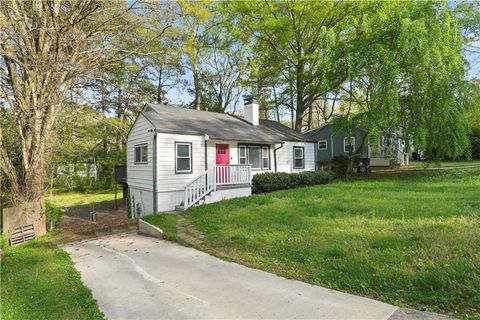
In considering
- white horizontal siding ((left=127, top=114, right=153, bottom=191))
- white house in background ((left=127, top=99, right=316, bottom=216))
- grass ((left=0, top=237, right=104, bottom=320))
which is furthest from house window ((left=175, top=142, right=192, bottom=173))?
grass ((left=0, top=237, right=104, bottom=320))

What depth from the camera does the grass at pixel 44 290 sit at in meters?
3.63

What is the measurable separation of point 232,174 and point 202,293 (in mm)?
8692

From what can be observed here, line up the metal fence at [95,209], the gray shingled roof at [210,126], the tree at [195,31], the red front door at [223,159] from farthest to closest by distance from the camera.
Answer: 1. the tree at [195,31]
2. the metal fence at [95,209]
3. the red front door at [223,159]
4. the gray shingled roof at [210,126]

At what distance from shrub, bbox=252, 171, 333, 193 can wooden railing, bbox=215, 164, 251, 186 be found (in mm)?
1039

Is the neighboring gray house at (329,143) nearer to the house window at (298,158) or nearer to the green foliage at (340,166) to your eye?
the green foliage at (340,166)

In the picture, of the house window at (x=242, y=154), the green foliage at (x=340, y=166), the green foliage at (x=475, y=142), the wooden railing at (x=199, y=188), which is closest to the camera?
the wooden railing at (x=199, y=188)

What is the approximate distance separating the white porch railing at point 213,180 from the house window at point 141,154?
244 centimetres

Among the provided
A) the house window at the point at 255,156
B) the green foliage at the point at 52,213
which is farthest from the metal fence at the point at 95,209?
the house window at the point at 255,156

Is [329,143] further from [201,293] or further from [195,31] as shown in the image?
[201,293]

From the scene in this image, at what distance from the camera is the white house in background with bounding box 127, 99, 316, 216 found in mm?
11219

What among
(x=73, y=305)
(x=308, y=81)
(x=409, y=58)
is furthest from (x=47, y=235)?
(x=308, y=81)

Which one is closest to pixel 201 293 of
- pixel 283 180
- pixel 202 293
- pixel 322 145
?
pixel 202 293

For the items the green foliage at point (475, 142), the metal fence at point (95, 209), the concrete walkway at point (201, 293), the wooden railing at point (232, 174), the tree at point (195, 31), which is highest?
the tree at point (195, 31)

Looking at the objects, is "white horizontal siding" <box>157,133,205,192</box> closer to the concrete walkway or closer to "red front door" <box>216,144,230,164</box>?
"red front door" <box>216,144,230,164</box>
